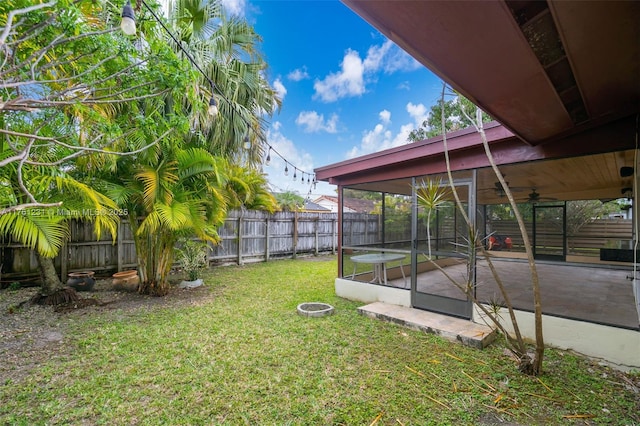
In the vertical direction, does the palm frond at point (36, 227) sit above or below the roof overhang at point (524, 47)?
below

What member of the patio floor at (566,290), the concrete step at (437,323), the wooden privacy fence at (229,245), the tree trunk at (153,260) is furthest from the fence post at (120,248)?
the patio floor at (566,290)

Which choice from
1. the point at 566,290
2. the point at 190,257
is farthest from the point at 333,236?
the point at 566,290

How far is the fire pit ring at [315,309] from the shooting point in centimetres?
411

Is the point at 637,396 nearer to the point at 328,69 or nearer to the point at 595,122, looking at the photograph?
the point at 595,122

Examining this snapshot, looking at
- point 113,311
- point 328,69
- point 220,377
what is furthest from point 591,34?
point 328,69

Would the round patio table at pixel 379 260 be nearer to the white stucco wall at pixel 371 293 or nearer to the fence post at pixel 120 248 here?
the white stucco wall at pixel 371 293

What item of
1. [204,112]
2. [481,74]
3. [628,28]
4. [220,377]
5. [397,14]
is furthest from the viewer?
[204,112]

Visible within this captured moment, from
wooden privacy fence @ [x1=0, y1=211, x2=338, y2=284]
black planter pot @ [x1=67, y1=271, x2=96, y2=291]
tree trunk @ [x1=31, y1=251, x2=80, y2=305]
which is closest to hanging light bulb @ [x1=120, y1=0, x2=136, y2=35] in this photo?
tree trunk @ [x1=31, y1=251, x2=80, y2=305]

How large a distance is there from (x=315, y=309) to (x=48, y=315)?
3.81m

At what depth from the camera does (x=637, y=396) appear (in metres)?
2.36

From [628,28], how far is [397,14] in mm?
1323

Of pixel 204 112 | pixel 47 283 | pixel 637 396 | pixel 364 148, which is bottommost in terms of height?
pixel 637 396

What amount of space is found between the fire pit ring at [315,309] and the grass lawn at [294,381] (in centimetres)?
23

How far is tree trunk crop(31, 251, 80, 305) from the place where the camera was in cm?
441
